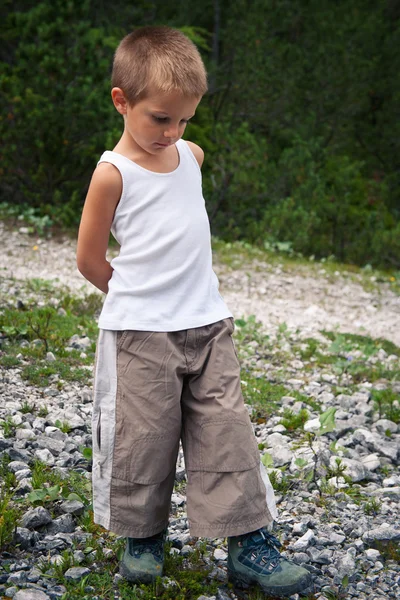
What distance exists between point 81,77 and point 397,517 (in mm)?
8283

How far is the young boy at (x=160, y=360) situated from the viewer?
2.44m

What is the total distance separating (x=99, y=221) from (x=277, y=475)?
67.5 inches

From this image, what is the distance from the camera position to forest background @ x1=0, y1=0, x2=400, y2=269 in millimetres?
10211

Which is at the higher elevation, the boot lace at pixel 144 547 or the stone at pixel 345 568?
the boot lace at pixel 144 547

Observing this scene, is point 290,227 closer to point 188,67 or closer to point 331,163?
point 331,163

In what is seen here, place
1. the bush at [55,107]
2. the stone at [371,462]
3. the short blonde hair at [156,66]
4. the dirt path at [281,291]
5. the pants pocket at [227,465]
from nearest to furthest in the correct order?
the short blonde hair at [156,66]
the pants pocket at [227,465]
the stone at [371,462]
the dirt path at [281,291]
the bush at [55,107]

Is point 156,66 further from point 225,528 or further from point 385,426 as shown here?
point 385,426

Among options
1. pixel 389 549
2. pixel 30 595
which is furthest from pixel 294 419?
pixel 30 595

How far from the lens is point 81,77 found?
33.2 feet

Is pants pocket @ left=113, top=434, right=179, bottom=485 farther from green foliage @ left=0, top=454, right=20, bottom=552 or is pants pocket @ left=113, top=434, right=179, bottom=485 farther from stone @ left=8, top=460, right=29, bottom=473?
stone @ left=8, top=460, right=29, bottom=473

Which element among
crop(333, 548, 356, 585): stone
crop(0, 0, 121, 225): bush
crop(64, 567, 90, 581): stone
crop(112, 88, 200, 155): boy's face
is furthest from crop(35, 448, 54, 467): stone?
crop(0, 0, 121, 225): bush

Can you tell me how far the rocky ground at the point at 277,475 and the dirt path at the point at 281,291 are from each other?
1243 mm

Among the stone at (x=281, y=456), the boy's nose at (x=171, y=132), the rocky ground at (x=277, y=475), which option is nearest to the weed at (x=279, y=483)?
the rocky ground at (x=277, y=475)

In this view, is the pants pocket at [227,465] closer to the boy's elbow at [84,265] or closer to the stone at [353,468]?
the boy's elbow at [84,265]
